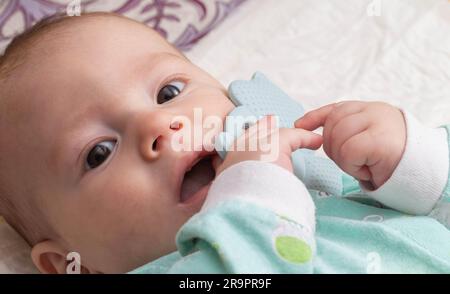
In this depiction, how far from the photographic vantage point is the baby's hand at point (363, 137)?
33.6 inches

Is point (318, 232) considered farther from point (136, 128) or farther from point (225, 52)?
point (225, 52)

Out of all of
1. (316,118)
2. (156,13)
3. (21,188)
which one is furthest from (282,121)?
(156,13)

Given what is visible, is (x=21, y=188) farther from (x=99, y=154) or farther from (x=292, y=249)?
(x=292, y=249)

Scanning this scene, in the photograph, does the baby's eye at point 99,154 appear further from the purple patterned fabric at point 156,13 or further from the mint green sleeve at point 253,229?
the purple patterned fabric at point 156,13

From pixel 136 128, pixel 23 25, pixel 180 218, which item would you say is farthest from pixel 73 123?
pixel 23 25

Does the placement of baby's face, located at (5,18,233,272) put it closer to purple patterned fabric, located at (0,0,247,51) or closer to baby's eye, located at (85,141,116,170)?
baby's eye, located at (85,141,116,170)

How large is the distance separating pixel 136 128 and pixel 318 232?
278 millimetres

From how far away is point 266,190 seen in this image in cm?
76

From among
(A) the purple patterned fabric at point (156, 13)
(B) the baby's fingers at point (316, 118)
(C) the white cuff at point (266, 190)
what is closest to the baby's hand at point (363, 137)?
(B) the baby's fingers at point (316, 118)

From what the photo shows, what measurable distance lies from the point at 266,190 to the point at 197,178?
15 centimetres

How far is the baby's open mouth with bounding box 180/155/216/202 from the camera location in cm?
86

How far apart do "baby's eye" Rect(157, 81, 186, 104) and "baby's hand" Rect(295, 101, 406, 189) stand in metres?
0.19

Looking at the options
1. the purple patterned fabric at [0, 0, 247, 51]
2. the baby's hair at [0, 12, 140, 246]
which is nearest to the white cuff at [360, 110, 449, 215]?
the baby's hair at [0, 12, 140, 246]

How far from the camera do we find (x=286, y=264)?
0.72 meters
